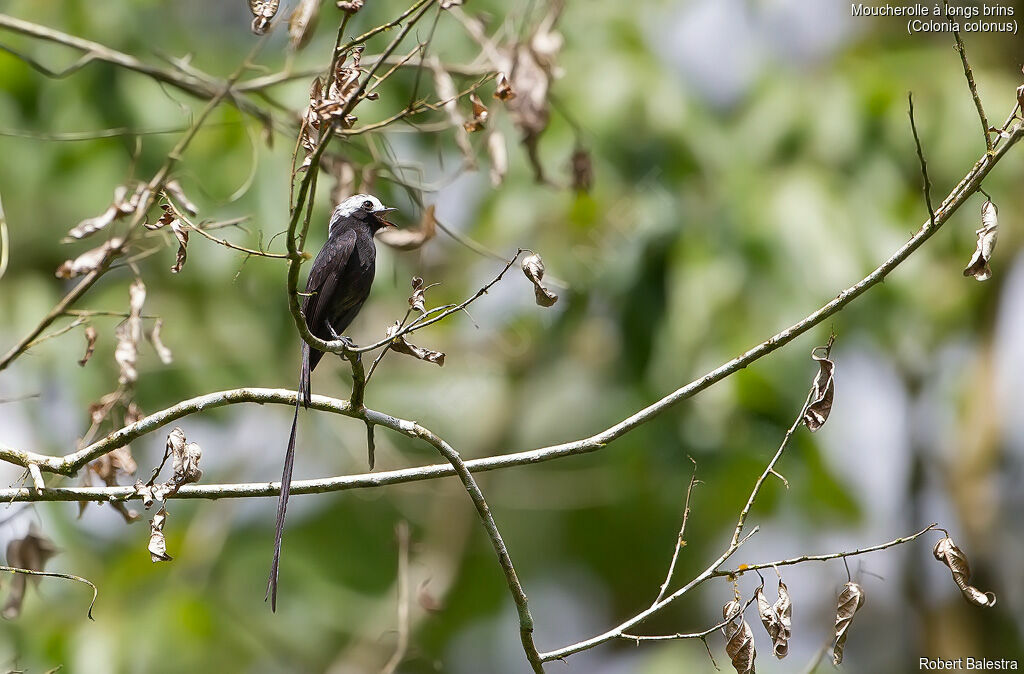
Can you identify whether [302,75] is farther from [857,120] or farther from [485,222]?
[857,120]

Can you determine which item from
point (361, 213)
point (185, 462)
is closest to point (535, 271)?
point (185, 462)

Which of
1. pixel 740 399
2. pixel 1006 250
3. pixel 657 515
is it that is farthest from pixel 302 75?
pixel 657 515

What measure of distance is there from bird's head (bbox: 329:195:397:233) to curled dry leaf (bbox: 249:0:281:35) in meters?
1.08

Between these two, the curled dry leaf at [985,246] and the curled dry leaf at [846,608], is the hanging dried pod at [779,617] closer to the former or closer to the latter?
the curled dry leaf at [846,608]

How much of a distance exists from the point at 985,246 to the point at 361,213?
1.99m

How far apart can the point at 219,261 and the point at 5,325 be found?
1.29m

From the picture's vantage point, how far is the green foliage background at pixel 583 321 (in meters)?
4.78

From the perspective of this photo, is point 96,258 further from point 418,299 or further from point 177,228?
point 418,299

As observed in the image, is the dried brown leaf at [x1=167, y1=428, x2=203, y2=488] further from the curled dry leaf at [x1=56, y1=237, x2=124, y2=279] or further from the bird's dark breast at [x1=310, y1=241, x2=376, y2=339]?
the bird's dark breast at [x1=310, y1=241, x2=376, y2=339]

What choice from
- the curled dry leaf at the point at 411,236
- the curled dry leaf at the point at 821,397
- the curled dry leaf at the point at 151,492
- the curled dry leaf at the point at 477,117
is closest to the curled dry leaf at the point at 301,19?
the curled dry leaf at the point at 477,117

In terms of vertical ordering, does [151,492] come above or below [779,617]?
above

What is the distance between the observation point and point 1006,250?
21.4 feet

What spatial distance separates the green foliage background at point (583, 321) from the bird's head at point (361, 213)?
0.57ft

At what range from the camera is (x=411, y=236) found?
3377mm
